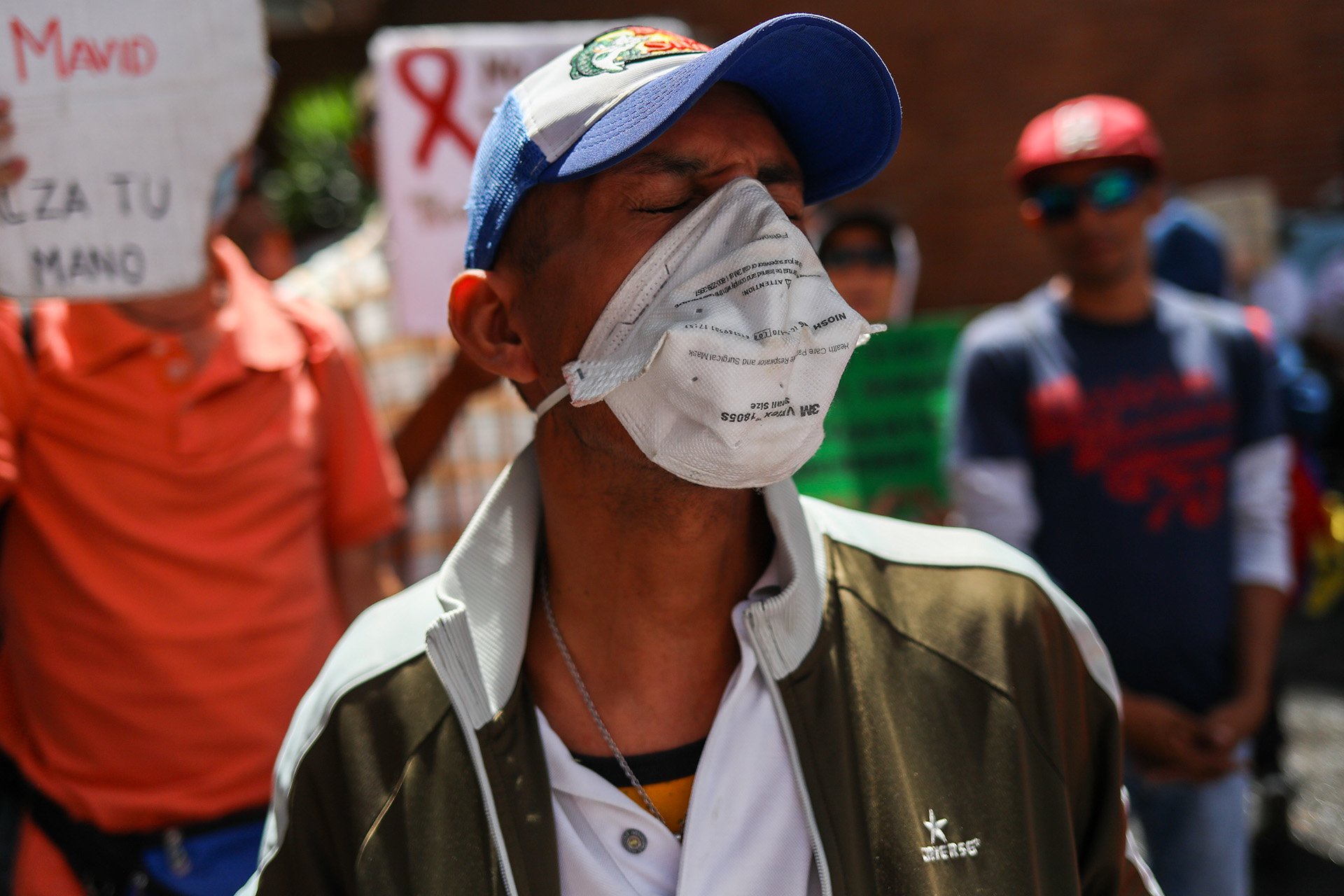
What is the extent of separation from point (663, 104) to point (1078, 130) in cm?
204

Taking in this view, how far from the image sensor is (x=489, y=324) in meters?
1.68

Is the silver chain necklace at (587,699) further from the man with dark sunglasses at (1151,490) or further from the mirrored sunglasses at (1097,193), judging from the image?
the mirrored sunglasses at (1097,193)

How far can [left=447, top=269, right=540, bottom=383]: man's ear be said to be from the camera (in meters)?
1.65

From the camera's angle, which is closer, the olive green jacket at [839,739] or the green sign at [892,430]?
the olive green jacket at [839,739]

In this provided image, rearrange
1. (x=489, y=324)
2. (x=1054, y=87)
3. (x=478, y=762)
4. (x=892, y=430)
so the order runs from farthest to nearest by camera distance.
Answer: (x=1054, y=87)
(x=892, y=430)
(x=489, y=324)
(x=478, y=762)

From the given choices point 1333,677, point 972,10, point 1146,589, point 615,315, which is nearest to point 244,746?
point 615,315

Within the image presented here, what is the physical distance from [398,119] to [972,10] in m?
7.43

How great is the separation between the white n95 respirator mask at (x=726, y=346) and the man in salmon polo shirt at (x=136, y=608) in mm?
1070

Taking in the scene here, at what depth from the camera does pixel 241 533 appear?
2.22m

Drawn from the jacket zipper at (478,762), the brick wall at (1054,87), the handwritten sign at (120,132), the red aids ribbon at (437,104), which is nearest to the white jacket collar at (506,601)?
the jacket zipper at (478,762)

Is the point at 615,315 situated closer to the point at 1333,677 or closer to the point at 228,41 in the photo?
the point at 228,41

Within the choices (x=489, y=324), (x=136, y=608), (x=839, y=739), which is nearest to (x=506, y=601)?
(x=489, y=324)

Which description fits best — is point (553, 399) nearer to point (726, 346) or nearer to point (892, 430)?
point (726, 346)

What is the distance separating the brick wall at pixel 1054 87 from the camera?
29.8 ft
